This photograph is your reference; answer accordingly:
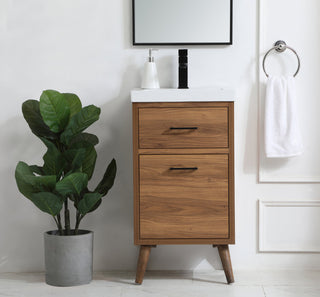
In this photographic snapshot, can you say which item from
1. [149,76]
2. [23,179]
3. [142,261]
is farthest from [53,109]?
[142,261]

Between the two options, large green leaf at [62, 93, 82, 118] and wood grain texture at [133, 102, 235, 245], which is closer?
wood grain texture at [133, 102, 235, 245]

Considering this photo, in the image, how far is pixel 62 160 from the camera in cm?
230

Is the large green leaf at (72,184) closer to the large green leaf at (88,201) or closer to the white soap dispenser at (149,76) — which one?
the large green leaf at (88,201)

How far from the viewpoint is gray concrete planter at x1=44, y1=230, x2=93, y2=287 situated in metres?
2.34

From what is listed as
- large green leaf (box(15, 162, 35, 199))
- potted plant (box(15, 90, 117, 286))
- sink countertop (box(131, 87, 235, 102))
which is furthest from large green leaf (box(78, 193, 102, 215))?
sink countertop (box(131, 87, 235, 102))

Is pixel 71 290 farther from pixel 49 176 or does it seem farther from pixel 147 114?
pixel 147 114

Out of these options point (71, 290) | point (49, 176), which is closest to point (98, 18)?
point (49, 176)

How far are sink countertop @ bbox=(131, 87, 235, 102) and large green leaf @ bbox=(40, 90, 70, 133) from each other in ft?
1.02

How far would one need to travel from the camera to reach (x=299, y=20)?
2.54 meters

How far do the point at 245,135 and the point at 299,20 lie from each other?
0.63 m

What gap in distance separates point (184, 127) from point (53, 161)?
602 millimetres

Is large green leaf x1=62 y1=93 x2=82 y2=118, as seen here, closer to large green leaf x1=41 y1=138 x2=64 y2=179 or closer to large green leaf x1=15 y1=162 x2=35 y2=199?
large green leaf x1=41 y1=138 x2=64 y2=179

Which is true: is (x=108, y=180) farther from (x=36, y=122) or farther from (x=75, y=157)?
(x=36, y=122)

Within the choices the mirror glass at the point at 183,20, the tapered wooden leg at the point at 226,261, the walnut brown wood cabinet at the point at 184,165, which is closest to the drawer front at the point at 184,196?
the walnut brown wood cabinet at the point at 184,165
